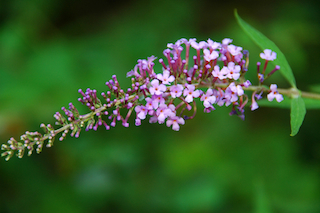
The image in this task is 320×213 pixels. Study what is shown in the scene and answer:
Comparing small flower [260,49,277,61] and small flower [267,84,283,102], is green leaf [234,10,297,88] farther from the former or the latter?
small flower [267,84,283,102]

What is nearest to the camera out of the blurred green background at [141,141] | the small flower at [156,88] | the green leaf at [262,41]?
the small flower at [156,88]

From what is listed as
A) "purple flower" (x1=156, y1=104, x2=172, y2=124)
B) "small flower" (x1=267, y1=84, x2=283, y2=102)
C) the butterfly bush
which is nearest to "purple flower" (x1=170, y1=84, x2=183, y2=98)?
the butterfly bush

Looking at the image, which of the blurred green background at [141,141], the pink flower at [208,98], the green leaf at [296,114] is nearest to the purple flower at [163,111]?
the pink flower at [208,98]

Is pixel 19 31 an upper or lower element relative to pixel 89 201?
upper

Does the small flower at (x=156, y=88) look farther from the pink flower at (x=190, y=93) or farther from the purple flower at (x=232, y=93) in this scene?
the purple flower at (x=232, y=93)

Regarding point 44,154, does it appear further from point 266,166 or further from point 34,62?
point 266,166

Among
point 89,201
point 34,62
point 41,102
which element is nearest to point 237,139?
point 89,201

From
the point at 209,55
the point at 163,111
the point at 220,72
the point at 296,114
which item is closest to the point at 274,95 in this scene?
the point at 296,114
